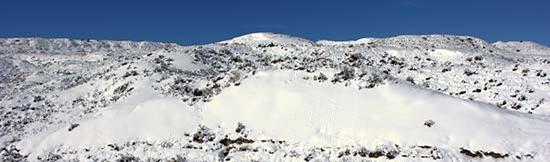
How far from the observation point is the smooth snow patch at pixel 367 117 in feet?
75.5

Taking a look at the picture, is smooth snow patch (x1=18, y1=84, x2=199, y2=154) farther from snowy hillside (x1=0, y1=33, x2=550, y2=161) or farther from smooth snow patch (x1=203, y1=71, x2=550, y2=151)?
smooth snow patch (x1=203, y1=71, x2=550, y2=151)

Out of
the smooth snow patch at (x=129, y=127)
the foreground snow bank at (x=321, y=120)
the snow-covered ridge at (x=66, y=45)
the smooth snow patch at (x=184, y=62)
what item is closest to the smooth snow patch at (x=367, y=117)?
the foreground snow bank at (x=321, y=120)

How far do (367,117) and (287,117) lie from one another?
3.41 meters

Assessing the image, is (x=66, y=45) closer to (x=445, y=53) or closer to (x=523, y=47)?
(x=445, y=53)

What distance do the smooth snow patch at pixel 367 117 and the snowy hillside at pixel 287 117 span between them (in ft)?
0.15

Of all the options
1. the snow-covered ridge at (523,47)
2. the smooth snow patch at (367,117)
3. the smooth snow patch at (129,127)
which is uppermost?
the snow-covered ridge at (523,47)

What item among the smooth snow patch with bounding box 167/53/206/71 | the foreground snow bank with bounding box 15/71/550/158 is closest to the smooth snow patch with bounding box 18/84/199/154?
the foreground snow bank with bounding box 15/71/550/158

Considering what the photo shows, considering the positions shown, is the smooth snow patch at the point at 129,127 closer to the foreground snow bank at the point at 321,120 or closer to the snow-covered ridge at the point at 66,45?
the foreground snow bank at the point at 321,120

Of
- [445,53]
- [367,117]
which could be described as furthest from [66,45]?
[367,117]

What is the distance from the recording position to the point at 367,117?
83.1 feet

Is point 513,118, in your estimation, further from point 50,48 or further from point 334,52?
point 50,48

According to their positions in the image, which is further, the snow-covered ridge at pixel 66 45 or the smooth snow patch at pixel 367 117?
the snow-covered ridge at pixel 66 45

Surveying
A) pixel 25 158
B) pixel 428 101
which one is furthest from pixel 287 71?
pixel 25 158

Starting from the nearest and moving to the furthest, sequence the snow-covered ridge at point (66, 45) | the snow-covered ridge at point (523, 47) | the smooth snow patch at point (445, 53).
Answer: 1. the smooth snow patch at point (445, 53)
2. the snow-covered ridge at point (523, 47)
3. the snow-covered ridge at point (66, 45)
